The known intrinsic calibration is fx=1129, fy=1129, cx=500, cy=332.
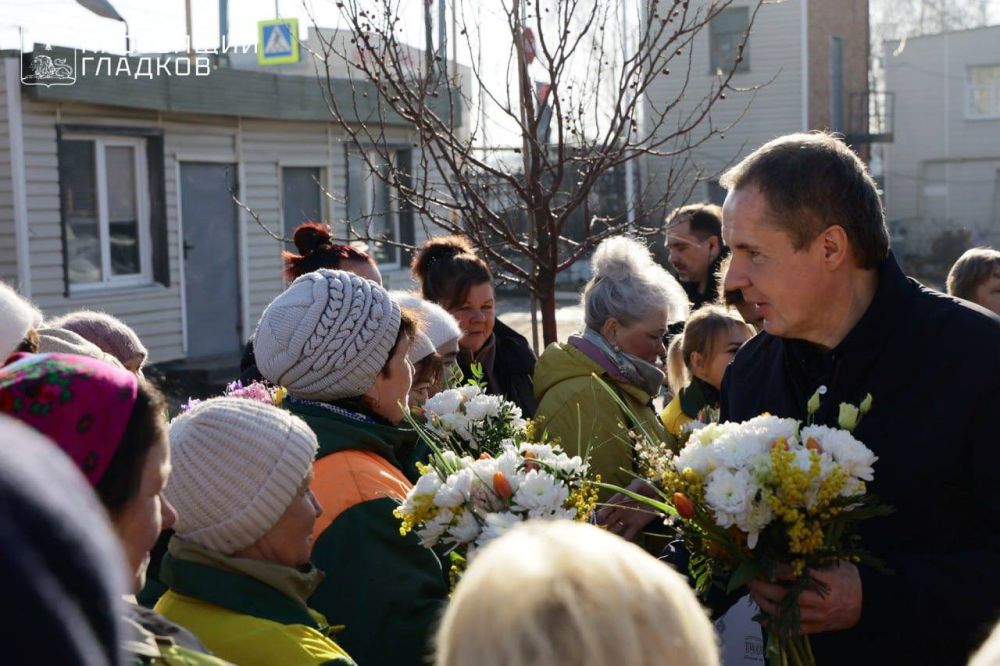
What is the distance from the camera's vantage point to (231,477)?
267cm

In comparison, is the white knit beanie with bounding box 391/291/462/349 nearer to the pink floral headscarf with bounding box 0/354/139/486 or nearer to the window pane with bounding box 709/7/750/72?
the pink floral headscarf with bounding box 0/354/139/486

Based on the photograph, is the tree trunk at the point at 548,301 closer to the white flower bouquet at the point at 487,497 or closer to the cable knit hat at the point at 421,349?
the cable knit hat at the point at 421,349

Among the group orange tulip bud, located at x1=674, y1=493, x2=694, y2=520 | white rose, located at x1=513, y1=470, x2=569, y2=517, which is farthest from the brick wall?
Answer: orange tulip bud, located at x1=674, y1=493, x2=694, y2=520

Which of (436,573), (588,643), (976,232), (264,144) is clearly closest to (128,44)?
(264,144)

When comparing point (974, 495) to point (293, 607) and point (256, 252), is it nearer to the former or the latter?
point (293, 607)

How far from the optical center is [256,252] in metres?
17.5

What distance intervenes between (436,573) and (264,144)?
15.1 metres

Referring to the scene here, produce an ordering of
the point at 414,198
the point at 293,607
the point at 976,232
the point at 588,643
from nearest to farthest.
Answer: the point at 588,643 < the point at 293,607 < the point at 414,198 < the point at 976,232

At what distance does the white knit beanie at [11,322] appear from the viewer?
3.74 meters

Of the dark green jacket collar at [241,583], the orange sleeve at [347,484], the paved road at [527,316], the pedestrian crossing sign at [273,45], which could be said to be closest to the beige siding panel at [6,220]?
the pedestrian crossing sign at [273,45]

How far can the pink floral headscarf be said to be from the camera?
1.82 m

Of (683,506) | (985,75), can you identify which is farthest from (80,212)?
(985,75)

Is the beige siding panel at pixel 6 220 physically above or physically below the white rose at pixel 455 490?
above

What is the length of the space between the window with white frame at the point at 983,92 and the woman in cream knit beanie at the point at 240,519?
48.1 meters
